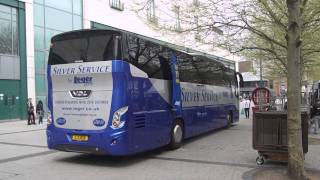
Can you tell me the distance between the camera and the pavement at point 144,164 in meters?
9.45

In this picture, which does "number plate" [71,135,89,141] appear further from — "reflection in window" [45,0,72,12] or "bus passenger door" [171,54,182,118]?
"reflection in window" [45,0,72,12]

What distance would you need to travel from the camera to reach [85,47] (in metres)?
10.8

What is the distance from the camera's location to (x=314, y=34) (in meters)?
15.0

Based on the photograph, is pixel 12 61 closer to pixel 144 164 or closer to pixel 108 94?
pixel 108 94

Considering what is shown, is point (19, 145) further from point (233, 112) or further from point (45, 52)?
point (45, 52)

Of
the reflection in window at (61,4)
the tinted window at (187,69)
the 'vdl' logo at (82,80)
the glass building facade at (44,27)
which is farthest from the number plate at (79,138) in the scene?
the reflection in window at (61,4)

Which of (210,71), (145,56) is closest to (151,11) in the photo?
(145,56)

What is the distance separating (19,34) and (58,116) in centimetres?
2115

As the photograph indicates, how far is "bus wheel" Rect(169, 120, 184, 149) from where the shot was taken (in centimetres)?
1309

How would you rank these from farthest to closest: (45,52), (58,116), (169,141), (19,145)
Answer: (45,52) < (19,145) < (169,141) < (58,116)

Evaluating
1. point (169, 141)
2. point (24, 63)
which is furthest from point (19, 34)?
point (169, 141)

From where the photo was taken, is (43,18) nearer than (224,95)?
No

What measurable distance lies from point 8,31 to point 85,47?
68.5ft

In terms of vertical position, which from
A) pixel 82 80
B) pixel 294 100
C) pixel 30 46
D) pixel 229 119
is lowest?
pixel 229 119
